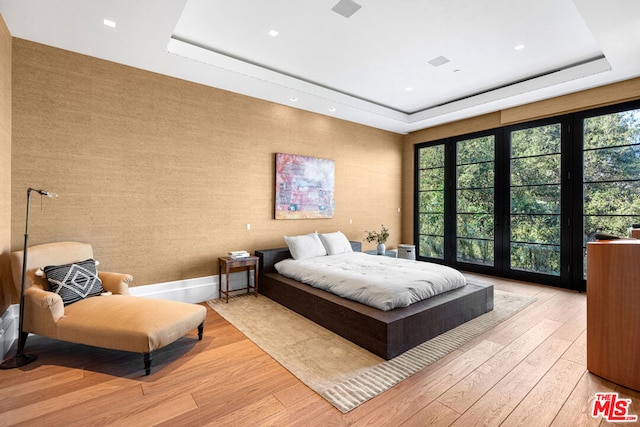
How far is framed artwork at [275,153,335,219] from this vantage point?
16.7 feet

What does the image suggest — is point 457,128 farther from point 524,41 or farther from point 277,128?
point 277,128

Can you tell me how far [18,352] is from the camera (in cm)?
255

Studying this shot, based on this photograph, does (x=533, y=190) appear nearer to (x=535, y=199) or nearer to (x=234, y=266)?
(x=535, y=199)

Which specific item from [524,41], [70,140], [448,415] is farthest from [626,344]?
[70,140]

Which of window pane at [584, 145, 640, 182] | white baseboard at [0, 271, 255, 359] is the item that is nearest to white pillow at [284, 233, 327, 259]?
white baseboard at [0, 271, 255, 359]

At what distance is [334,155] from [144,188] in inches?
131

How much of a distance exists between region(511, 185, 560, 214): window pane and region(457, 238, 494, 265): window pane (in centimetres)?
85

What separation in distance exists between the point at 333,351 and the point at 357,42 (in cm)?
342

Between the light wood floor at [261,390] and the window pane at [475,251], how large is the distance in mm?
3024

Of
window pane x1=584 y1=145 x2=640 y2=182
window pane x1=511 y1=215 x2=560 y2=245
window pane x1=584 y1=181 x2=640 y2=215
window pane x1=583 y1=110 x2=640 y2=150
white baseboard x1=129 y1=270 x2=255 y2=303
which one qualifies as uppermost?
window pane x1=583 y1=110 x2=640 y2=150

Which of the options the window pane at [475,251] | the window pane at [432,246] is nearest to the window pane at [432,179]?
the window pane at [432,246]

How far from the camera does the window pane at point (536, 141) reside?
16.5ft

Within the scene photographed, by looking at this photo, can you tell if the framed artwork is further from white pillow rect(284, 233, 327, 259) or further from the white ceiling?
the white ceiling

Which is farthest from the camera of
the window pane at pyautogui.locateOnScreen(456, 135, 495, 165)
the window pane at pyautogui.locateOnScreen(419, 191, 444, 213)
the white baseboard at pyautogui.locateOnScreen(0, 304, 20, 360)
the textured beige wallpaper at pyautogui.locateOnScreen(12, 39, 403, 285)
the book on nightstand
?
the window pane at pyautogui.locateOnScreen(419, 191, 444, 213)
